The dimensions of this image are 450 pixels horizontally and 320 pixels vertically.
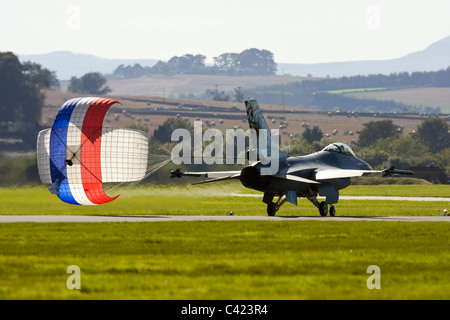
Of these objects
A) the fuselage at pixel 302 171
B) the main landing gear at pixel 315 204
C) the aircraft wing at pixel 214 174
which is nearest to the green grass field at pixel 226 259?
the fuselage at pixel 302 171

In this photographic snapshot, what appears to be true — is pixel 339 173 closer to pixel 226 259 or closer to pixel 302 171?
pixel 302 171

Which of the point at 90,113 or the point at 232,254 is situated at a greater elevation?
the point at 90,113

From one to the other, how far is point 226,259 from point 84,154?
20523mm

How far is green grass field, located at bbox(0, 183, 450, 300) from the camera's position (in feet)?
65.1

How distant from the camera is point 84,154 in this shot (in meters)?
44.8

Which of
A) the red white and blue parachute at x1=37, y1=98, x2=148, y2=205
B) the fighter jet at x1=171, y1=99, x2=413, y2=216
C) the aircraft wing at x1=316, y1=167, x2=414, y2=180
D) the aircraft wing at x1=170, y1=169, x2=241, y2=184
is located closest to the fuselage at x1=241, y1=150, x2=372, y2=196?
the fighter jet at x1=171, y1=99, x2=413, y2=216

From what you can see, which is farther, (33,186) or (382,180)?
(382,180)

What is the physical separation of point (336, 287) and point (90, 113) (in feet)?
89.1

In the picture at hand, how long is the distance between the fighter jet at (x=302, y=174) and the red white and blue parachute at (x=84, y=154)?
374 cm

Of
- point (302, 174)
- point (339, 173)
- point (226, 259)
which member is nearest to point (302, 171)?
point (302, 174)

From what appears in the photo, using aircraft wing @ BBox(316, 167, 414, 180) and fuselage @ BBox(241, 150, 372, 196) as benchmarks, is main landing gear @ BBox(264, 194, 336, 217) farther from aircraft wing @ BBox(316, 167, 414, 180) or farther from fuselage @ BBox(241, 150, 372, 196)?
aircraft wing @ BBox(316, 167, 414, 180)

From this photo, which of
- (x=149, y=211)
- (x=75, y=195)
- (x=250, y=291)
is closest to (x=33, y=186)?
(x=149, y=211)

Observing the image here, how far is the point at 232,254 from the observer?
27.2m
